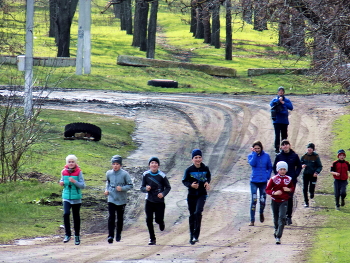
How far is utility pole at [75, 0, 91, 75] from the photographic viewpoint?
36000mm

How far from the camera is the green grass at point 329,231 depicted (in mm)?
11141

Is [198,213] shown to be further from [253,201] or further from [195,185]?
[253,201]

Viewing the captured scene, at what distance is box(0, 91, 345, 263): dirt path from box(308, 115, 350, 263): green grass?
11.8 inches

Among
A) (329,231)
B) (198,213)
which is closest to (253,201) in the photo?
(329,231)

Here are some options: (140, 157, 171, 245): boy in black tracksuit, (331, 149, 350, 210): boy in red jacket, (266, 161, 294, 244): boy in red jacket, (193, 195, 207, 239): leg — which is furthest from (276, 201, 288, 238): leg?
(331, 149, 350, 210): boy in red jacket

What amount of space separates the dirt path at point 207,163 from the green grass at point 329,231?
30 cm

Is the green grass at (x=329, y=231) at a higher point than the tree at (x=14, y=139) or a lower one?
lower

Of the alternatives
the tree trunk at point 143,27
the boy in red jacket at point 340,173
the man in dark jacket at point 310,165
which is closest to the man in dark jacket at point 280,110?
the man in dark jacket at point 310,165

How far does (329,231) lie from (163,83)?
24333 millimetres

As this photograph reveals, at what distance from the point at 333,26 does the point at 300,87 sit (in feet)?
79.1

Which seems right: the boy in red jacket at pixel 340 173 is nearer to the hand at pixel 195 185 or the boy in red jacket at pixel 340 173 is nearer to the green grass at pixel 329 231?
the green grass at pixel 329 231

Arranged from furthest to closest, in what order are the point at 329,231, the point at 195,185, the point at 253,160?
the point at 253,160 < the point at 329,231 < the point at 195,185

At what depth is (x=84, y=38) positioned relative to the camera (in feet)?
121

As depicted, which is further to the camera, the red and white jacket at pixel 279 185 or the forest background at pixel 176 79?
the forest background at pixel 176 79
